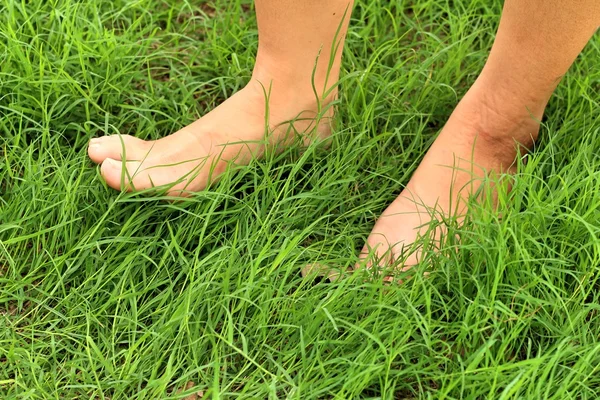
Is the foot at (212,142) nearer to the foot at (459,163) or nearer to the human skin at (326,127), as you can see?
the human skin at (326,127)

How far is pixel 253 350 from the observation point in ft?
4.70

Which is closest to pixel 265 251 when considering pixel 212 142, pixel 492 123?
pixel 212 142

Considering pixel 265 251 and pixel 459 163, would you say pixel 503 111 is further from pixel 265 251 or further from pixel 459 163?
pixel 265 251

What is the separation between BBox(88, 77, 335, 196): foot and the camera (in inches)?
64.0

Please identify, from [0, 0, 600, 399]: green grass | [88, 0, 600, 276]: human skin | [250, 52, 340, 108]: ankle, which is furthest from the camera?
[250, 52, 340, 108]: ankle

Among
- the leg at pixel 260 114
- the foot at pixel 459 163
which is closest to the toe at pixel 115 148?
the leg at pixel 260 114

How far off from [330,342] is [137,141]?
70 centimetres

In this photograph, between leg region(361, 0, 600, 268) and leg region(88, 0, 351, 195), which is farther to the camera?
leg region(88, 0, 351, 195)

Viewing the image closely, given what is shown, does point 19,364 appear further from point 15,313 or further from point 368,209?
point 368,209

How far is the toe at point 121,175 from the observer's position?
5.24 feet

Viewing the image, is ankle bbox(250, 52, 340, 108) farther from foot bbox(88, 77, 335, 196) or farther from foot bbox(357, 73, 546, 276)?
foot bbox(357, 73, 546, 276)

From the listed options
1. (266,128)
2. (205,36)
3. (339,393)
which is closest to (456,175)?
(266,128)

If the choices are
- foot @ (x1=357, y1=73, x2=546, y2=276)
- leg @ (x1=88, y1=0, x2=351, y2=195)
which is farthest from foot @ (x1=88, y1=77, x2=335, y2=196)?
foot @ (x1=357, y1=73, x2=546, y2=276)

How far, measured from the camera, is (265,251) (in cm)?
151
